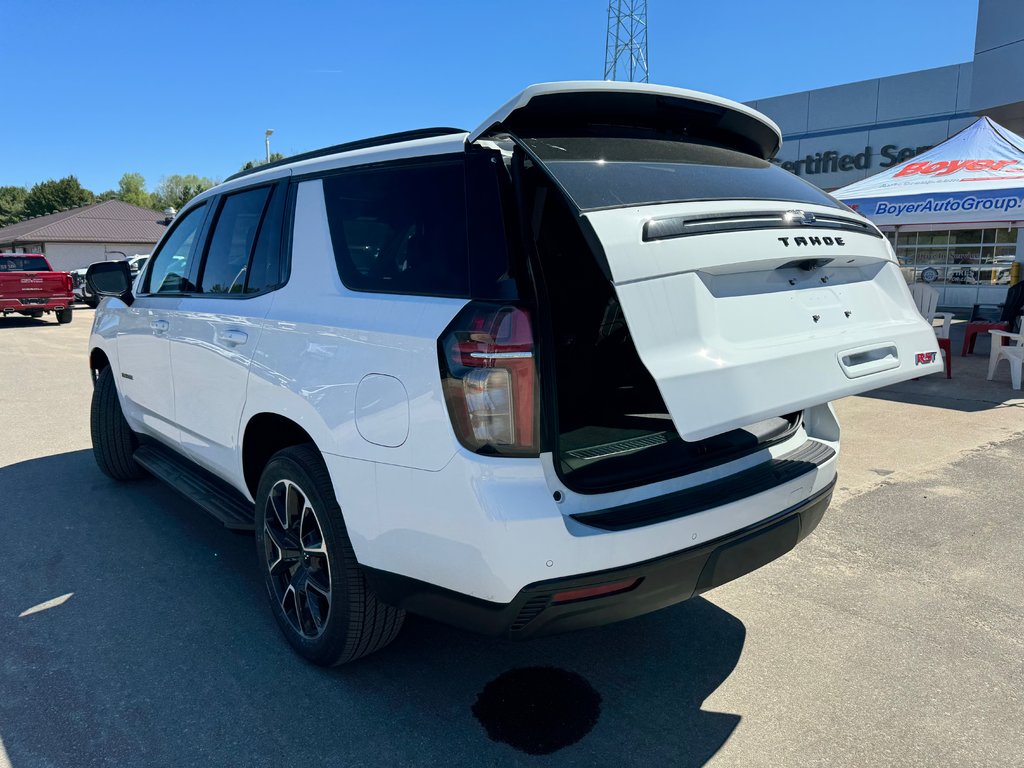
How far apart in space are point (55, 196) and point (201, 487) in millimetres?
89616

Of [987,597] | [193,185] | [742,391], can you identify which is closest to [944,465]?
[987,597]

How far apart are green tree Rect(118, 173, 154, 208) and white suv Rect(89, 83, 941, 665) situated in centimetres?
11240

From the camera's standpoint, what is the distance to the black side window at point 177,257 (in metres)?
3.94

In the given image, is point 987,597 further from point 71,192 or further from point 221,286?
point 71,192

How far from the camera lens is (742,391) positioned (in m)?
2.05

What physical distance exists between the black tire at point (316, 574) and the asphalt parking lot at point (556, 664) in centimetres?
15

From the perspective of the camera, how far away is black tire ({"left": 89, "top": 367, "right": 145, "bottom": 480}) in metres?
4.92

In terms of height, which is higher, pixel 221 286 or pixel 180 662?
pixel 221 286

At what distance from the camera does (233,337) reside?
3.11 meters

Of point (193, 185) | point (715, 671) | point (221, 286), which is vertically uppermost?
point (193, 185)

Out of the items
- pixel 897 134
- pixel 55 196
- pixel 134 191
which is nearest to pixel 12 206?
pixel 55 196

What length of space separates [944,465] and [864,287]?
3718 mm

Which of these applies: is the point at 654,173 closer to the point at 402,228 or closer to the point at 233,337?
the point at 402,228

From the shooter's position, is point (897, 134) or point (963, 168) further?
point (897, 134)
